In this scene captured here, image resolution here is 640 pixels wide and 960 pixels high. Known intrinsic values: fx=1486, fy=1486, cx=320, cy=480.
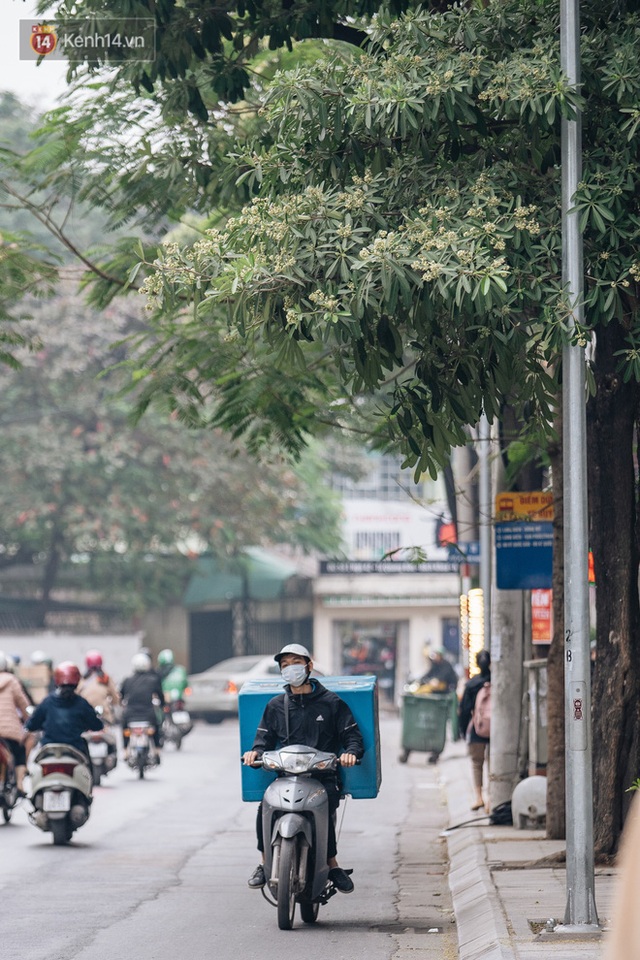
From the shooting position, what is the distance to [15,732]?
1499 centimetres

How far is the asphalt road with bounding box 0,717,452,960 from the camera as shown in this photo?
27.8 ft

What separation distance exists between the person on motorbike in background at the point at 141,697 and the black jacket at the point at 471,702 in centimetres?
611

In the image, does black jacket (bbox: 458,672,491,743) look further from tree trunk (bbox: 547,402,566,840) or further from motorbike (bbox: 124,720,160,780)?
motorbike (bbox: 124,720,160,780)

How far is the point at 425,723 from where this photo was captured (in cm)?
2333

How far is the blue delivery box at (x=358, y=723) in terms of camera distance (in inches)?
376

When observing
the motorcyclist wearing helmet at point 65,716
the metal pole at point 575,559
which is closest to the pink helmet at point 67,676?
the motorcyclist wearing helmet at point 65,716

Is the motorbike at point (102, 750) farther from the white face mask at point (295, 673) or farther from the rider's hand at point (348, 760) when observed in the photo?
the rider's hand at point (348, 760)

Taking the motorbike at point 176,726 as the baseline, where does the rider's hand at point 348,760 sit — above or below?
above

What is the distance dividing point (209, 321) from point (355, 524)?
3702 cm

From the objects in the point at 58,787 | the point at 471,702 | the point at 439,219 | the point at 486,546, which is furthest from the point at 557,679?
the point at 486,546

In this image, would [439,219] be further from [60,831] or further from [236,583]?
[236,583]

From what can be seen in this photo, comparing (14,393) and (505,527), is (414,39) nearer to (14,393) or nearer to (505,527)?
(505,527)

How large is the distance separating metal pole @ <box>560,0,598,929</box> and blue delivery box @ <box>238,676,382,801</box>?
208cm

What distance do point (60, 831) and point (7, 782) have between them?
2013 mm
